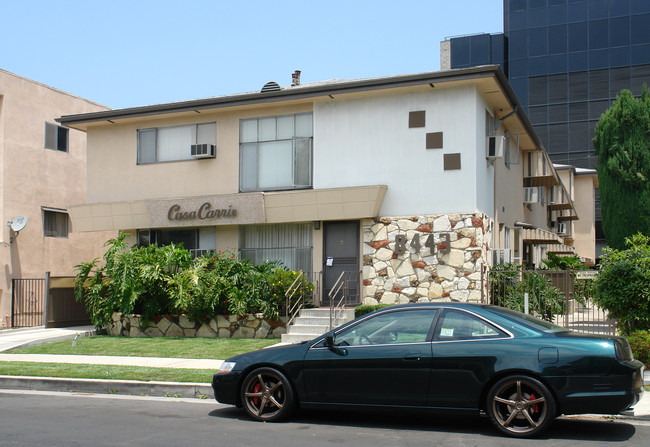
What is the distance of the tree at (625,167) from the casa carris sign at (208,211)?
36.3 feet

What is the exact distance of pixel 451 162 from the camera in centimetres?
1753

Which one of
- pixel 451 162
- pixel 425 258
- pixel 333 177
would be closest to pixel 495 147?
pixel 451 162

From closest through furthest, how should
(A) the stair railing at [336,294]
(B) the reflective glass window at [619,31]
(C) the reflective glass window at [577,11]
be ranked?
(A) the stair railing at [336,294], (B) the reflective glass window at [619,31], (C) the reflective glass window at [577,11]

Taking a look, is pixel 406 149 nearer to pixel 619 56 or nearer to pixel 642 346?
pixel 642 346

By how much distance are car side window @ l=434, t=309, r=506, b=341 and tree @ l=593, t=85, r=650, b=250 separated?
1587 centimetres

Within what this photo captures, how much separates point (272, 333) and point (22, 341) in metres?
6.25

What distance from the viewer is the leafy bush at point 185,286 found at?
17594mm

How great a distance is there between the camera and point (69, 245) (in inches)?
1014

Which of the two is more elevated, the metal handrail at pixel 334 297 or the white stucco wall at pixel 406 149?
the white stucco wall at pixel 406 149

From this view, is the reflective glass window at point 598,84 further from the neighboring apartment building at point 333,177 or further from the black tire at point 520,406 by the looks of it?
the black tire at point 520,406

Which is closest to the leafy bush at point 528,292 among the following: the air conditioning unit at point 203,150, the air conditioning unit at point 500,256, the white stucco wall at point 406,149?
the air conditioning unit at point 500,256

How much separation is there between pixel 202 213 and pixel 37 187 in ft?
26.2

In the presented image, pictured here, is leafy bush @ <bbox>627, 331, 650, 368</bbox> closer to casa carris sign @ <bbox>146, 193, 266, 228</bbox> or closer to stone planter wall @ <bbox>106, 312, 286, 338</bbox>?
stone planter wall @ <bbox>106, 312, 286, 338</bbox>

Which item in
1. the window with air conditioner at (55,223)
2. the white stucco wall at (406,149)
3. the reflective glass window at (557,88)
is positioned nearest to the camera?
the white stucco wall at (406,149)
